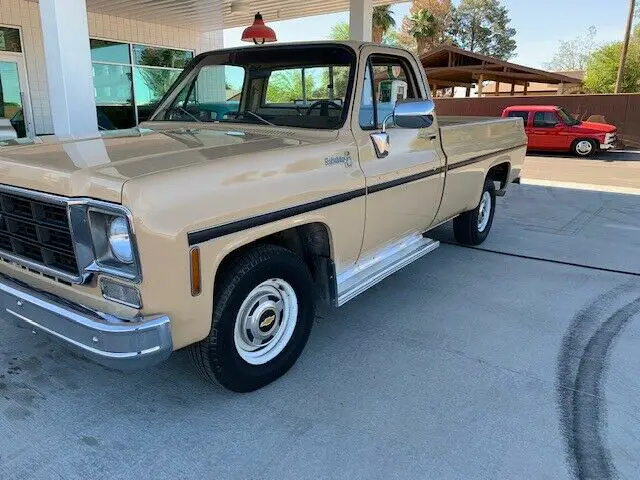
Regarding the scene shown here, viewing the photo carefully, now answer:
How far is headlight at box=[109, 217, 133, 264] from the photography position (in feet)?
7.60

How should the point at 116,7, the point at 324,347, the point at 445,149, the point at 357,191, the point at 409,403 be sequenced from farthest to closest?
the point at 116,7 < the point at 445,149 < the point at 324,347 < the point at 357,191 < the point at 409,403

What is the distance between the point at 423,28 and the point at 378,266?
5139cm

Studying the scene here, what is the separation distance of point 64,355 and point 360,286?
80.7 inches

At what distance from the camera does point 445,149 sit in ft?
15.2

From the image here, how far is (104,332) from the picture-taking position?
229cm

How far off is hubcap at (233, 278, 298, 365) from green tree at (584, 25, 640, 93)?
120 ft

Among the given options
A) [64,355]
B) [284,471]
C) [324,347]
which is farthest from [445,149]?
[64,355]

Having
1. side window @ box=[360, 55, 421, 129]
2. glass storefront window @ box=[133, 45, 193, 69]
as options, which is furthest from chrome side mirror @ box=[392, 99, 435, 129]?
glass storefront window @ box=[133, 45, 193, 69]

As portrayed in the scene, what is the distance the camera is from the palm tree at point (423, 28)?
50.2 metres

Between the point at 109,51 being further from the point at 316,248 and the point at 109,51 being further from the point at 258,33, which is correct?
the point at 316,248

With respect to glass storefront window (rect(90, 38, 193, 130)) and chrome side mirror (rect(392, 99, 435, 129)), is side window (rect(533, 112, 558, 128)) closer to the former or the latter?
glass storefront window (rect(90, 38, 193, 130))

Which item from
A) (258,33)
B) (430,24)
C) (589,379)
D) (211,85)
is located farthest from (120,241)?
(430,24)

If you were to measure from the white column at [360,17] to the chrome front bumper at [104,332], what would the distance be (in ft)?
27.9

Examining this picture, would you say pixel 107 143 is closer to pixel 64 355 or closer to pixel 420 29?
pixel 64 355
